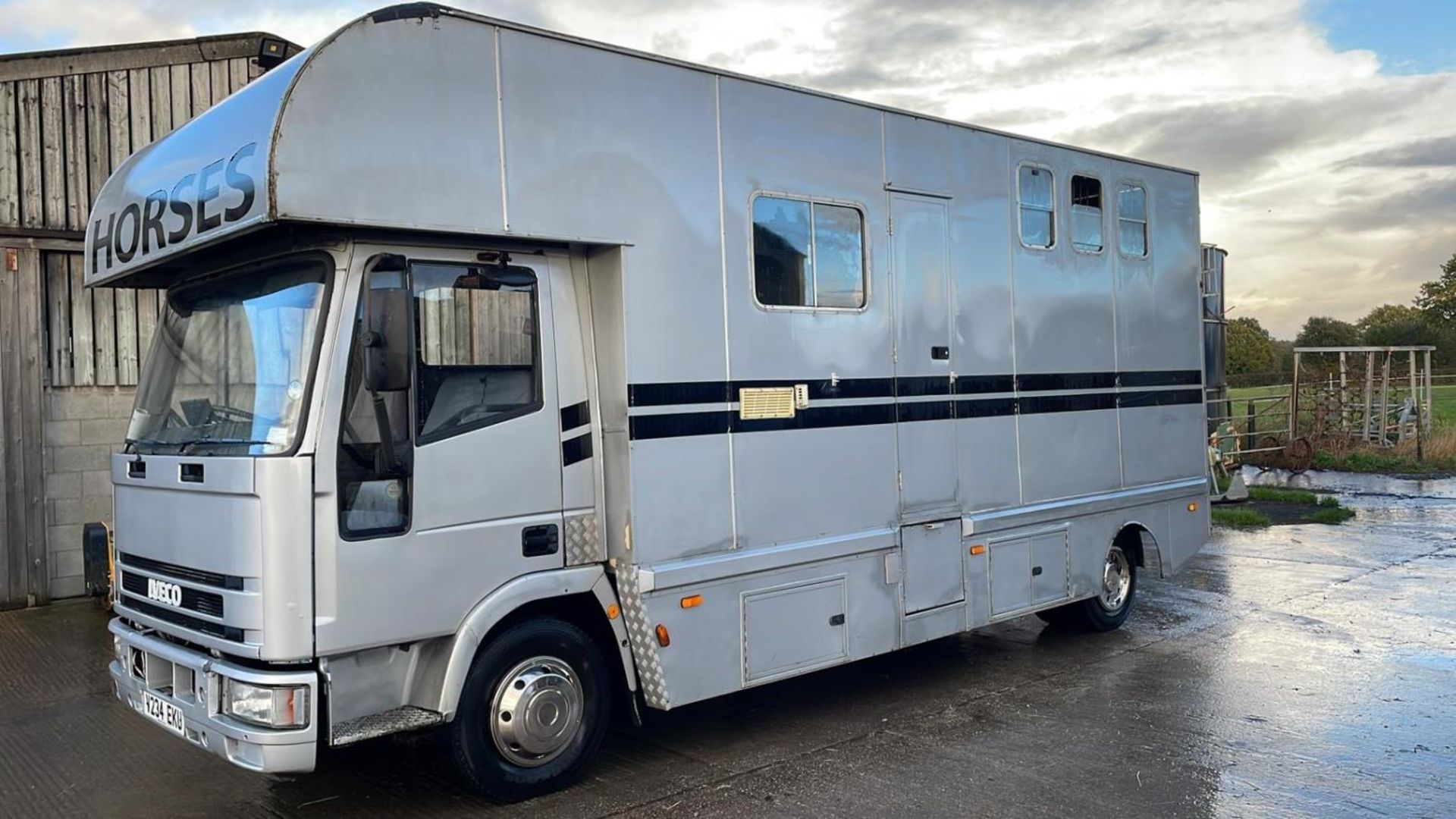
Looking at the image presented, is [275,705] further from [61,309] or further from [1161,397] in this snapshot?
[61,309]

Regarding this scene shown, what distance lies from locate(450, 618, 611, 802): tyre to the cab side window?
1.03m

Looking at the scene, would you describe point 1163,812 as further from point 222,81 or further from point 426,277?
point 222,81

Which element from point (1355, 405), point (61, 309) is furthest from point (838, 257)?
point (1355, 405)

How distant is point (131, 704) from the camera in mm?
5105

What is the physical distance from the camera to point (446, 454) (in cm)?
475

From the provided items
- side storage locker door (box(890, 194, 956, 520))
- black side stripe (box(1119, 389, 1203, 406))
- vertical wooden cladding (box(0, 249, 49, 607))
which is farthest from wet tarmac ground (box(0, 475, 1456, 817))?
black side stripe (box(1119, 389, 1203, 406))

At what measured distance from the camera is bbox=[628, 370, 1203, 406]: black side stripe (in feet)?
17.7

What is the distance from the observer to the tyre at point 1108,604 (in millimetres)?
8219

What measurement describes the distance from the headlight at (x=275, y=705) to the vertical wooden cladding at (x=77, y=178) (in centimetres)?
658

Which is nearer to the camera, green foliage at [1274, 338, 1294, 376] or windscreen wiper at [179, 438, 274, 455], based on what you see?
windscreen wiper at [179, 438, 274, 455]

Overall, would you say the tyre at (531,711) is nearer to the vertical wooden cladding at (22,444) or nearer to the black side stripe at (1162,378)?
the black side stripe at (1162,378)

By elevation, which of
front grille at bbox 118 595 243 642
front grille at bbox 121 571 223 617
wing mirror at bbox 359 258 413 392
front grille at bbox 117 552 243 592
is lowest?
front grille at bbox 118 595 243 642

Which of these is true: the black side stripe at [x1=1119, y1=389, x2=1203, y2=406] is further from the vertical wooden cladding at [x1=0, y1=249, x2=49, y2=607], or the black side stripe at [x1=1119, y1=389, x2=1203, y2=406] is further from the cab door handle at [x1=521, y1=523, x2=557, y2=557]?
the vertical wooden cladding at [x1=0, y1=249, x2=49, y2=607]

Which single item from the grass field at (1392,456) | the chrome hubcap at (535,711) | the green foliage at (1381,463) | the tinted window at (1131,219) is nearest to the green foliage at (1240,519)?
the grass field at (1392,456)
